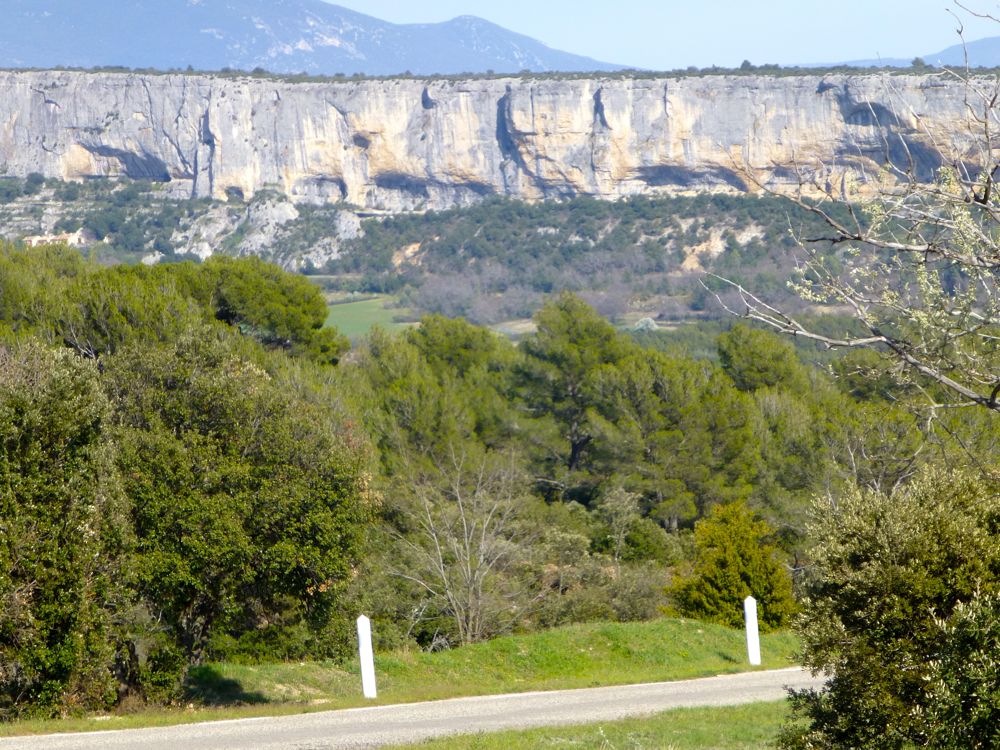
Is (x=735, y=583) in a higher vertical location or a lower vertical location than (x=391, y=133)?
→ lower

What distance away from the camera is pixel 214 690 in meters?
14.2

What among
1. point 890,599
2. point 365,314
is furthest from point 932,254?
point 365,314

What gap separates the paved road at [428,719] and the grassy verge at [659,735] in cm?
45

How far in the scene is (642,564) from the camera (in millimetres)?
28641

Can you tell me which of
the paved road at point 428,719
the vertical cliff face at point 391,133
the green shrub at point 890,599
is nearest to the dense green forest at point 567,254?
the vertical cliff face at point 391,133

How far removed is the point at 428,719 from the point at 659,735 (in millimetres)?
2393

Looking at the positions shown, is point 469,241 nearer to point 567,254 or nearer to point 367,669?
point 567,254

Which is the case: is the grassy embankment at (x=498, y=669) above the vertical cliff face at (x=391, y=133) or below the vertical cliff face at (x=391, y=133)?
below

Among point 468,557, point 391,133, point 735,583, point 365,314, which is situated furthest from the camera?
point 391,133

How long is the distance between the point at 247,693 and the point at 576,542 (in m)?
13.5

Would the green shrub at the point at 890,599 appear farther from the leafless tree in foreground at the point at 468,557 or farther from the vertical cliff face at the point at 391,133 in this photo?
the vertical cliff face at the point at 391,133

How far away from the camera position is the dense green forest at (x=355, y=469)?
11578 millimetres

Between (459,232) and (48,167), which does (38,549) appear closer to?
(459,232)

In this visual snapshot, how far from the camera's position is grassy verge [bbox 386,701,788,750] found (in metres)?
9.25
